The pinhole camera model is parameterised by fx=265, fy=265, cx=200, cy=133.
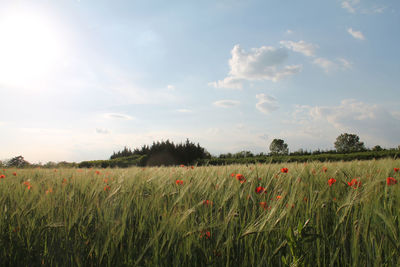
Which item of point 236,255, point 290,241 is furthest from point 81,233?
point 290,241

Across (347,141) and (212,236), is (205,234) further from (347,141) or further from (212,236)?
(347,141)

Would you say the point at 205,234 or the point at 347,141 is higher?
the point at 347,141

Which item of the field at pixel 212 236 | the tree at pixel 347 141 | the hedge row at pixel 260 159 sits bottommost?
the field at pixel 212 236

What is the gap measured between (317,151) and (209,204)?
17996 mm

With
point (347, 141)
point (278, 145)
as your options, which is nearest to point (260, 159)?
point (278, 145)

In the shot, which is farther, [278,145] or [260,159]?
[278,145]

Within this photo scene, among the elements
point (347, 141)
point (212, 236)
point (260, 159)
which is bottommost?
point (212, 236)

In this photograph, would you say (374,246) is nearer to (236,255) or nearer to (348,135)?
(236,255)

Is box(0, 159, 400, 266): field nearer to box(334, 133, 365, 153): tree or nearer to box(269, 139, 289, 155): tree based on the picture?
box(269, 139, 289, 155): tree

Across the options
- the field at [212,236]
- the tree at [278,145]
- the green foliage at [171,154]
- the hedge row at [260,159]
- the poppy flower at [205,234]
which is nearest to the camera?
the field at [212,236]

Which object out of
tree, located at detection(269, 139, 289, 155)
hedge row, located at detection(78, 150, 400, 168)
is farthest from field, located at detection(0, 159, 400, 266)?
tree, located at detection(269, 139, 289, 155)

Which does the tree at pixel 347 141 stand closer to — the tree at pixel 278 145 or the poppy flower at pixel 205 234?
the tree at pixel 278 145

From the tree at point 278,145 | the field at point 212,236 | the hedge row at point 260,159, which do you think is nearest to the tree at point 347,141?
the tree at point 278,145

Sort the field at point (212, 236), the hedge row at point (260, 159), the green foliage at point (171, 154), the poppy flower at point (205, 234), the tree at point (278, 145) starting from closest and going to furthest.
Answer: the field at point (212, 236), the poppy flower at point (205, 234), the hedge row at point (260, 159), the green foliage at point (171, 154), the tree at point (278, 145)
